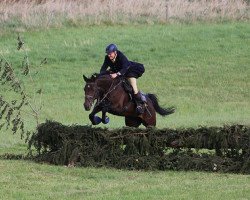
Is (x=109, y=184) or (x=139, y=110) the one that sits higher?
(x=139, y=110)

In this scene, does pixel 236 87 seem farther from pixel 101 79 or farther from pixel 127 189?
pixel 127 189

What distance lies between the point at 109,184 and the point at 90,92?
12.3 ft

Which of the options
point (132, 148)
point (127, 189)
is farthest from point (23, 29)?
point (127, 189)

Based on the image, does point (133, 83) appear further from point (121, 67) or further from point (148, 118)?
point (148, 118)

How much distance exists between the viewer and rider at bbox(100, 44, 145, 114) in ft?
56.0

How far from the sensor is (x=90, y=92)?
53.7 feet

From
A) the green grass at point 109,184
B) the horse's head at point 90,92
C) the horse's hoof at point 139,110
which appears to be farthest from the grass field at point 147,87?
the horse's hoof at point 139,110

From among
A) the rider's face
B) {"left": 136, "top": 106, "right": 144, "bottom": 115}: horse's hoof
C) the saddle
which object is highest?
the rider's face

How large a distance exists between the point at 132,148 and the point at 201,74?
17.4m

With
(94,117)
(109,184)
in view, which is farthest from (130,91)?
(109,184)

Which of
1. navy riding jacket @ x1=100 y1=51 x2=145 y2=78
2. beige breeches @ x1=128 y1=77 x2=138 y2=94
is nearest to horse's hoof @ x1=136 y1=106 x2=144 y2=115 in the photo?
beige breeches @ x1=128 y1=77 x2=138 y2=94

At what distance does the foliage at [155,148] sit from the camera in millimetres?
14641

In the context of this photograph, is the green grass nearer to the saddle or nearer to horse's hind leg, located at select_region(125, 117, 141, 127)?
the saddle

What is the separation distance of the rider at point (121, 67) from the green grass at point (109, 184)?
10.3 ft
